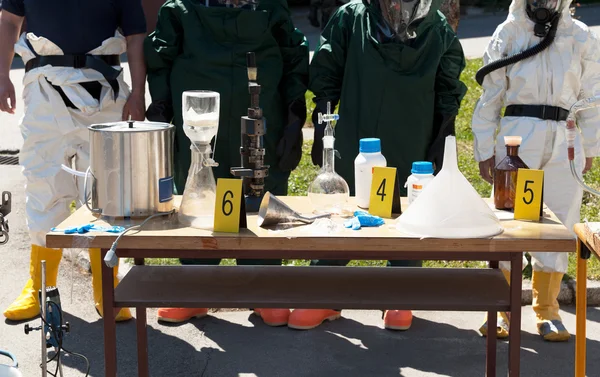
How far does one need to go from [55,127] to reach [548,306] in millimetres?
2509

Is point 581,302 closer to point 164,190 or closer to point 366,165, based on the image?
point 366,165

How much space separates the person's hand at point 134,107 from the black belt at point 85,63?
81mm

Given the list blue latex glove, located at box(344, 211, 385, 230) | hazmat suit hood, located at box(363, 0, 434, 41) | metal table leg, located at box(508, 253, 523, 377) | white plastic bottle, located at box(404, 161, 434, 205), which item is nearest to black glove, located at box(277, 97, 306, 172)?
hazmat suit hood, located at box(363, 0, 434, 41)

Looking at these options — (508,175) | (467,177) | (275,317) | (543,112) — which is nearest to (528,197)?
(508,175)

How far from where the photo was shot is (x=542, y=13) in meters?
4.02

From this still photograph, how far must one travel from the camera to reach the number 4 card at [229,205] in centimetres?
299

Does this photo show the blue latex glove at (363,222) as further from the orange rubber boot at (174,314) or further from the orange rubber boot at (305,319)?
the orange rubber boot at (174,314)

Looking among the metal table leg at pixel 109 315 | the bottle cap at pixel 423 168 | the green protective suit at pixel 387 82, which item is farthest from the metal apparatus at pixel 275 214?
the green protective suit at pixel 387 82

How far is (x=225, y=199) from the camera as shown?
3.00 m

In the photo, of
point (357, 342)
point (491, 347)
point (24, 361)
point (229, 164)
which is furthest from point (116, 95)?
point (491, 347)

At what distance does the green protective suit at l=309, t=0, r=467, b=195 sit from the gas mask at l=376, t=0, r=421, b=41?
38 mm

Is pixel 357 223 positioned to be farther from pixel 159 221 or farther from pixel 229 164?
pixel 229 164

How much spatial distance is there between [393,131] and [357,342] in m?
1.02

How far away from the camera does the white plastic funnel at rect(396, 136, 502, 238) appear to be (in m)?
2.94
